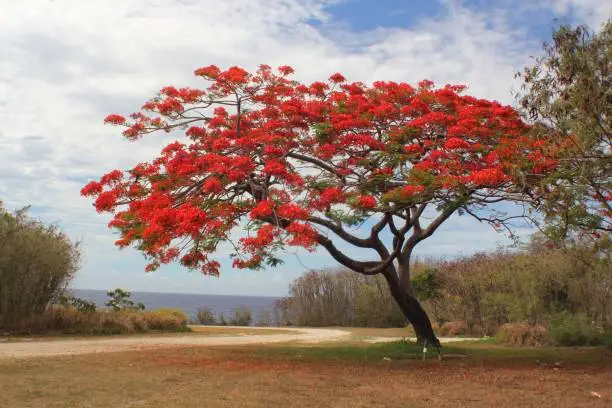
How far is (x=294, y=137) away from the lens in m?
13.9

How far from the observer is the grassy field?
8.37m

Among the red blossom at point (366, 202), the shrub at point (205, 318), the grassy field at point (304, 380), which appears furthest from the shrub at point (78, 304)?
the red blossom at point (366, 202)

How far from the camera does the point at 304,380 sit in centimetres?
1027

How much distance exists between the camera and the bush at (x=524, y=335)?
792 inches

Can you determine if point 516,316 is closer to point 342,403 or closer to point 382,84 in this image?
point 382,84

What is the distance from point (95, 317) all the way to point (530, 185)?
1611 centimetres

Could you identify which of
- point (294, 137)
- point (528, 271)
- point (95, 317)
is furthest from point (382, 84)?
point (95, 317)

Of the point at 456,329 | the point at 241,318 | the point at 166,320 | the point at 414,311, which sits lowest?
the point at 456,329

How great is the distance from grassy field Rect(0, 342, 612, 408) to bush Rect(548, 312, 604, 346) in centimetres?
389

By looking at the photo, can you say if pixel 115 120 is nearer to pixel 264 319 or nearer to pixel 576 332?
pixel 576 332

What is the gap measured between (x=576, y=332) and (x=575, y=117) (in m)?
10.7

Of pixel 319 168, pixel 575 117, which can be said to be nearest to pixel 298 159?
pixel 319 168

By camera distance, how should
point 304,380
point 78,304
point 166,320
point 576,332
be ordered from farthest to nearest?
point 166,320 → point 78,304 → point 576,332 → point 304,380

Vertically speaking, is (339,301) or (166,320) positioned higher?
(339,301)
